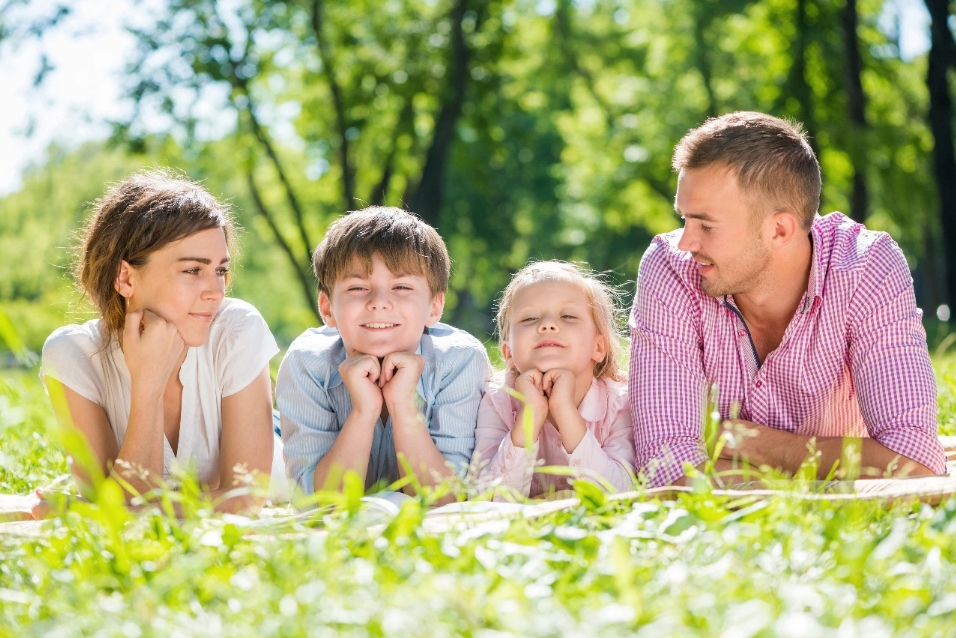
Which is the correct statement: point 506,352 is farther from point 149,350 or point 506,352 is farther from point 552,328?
point 149,350

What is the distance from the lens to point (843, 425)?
13.1 ft

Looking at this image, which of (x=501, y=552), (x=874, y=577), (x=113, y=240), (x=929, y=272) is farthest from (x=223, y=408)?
(x=929, y=272)

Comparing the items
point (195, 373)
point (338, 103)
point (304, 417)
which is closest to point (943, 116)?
point (338, 103)

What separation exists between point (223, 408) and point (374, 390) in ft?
2.33

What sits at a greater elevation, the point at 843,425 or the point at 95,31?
the point at 95,31

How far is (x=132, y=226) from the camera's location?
3611mm

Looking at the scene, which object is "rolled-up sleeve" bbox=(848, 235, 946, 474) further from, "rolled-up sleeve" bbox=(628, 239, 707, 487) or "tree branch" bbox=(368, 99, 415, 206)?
"tree branch" bbox=(368, 99, 415, 206)

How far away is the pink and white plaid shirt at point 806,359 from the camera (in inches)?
137

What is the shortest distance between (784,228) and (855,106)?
1399 centimetres

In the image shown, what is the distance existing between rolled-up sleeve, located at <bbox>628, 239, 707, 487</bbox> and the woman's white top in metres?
1.46

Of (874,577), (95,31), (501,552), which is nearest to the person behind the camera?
(874,577)

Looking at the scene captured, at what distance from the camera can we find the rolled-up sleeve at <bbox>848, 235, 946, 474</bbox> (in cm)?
338

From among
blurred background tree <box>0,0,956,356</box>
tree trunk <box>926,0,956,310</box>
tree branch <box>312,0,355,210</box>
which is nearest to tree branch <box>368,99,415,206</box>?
blurred background tree <box>0,0,956,356</box>

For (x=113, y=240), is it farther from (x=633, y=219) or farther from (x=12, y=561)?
(x=633, y=219)
